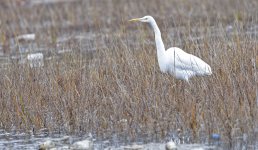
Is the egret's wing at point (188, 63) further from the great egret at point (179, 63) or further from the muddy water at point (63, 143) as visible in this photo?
the muddy water at point (63, 143)

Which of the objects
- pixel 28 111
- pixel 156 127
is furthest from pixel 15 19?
pixel 156 127

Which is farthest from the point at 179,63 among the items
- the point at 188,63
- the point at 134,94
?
the point at 134,94

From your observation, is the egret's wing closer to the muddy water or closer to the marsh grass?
the marsh grass

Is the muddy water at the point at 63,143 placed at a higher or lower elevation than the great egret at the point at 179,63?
lower

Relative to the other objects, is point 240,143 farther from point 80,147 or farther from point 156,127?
point 80,147

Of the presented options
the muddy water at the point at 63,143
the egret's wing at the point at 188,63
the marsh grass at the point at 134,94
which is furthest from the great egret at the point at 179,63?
the muddy water at the point at 63,143

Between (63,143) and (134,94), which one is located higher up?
(134,94)

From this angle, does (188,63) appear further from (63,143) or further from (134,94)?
(63,143)

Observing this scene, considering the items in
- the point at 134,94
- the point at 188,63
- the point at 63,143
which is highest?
the point at 188,63

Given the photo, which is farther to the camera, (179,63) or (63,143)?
(179,63)

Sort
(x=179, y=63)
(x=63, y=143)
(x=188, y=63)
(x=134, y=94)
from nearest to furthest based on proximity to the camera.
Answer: (x=63, y=143) → (x=134, y=94) → (x=188, y=63) → (x=179, y=63)

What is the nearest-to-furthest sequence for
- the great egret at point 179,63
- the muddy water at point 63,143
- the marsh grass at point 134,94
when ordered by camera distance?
1. the muddy water at point 63,143
2. the marsh grass at point 134,94
3. the great egret at point 179,63

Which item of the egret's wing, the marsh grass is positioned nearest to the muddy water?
the marsh grass

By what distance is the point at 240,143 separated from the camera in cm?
755
